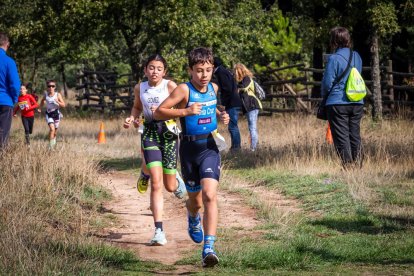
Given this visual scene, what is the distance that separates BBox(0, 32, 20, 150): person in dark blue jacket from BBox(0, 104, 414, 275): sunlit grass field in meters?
0.39

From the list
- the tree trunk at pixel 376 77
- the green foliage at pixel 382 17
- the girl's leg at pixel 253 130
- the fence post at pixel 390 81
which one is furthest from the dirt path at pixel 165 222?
the fence post at pixel 390 81

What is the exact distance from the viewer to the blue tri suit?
23.9 ft

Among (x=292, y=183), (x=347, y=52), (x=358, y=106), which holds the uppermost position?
(x=347, y=52)

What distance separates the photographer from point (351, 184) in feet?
34.0

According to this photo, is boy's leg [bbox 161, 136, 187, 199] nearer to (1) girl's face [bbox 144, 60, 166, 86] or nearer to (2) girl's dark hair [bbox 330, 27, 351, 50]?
(1) girl's face [bbox 144, 60, 166, 86]

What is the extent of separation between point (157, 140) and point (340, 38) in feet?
12.5

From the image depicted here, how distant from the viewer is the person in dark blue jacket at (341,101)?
443 inches

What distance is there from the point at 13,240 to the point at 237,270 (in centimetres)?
184

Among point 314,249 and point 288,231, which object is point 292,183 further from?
point 314,249

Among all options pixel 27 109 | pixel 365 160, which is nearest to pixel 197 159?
pixel 365 160

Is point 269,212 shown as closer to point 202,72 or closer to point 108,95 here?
point 202,72

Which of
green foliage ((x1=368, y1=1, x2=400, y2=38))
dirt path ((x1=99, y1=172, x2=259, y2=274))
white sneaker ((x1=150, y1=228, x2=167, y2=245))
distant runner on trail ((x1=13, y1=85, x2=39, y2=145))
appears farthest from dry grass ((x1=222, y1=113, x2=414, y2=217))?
distant runner on trail ((x1=13, y1=85, x2=39, y2=145))

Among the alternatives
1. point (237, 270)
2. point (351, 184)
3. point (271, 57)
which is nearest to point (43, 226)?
point (237, 270)

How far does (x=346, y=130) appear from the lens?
11.5 metres
